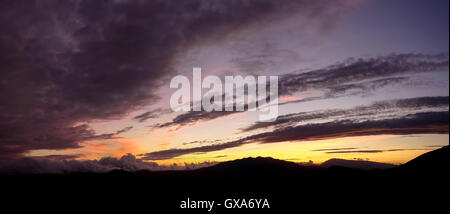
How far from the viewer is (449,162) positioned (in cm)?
18450
